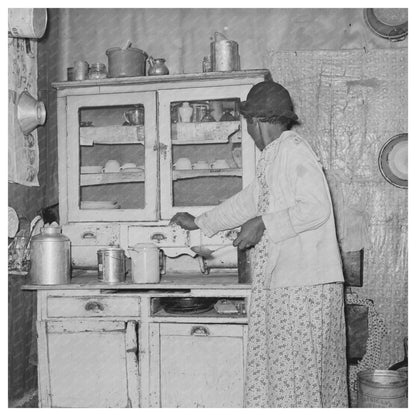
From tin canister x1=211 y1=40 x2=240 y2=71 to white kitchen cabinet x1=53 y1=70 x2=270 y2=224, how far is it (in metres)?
0.09

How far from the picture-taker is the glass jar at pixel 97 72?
3.31 meters

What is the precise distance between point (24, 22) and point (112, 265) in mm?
1363

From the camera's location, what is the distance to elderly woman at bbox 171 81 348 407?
7.06 feet

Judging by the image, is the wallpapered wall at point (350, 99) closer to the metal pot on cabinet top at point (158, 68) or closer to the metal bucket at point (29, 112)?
the metal bucket at point (29, 112)

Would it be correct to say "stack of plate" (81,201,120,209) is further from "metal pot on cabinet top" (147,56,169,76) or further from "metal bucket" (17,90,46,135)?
"metal pot on cabinet top" (147,56,169,76)

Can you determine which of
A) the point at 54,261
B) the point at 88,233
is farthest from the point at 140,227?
the point at 54,261

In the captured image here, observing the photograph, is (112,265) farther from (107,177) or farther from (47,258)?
(107,177)

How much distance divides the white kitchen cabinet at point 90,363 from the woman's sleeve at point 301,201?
111 centimetres

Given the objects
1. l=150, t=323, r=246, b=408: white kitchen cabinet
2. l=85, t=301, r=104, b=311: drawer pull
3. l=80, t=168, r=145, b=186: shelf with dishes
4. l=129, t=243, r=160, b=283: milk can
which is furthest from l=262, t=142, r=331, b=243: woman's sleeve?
l=80, t=168, r=145, b=186: shelf with dishes

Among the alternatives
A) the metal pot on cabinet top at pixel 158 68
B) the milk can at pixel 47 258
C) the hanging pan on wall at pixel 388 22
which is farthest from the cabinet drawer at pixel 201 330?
the hanging pan on wall at pixel 388 22

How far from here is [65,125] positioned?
3246 mm

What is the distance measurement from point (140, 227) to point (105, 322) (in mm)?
611

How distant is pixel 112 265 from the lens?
2951mm
